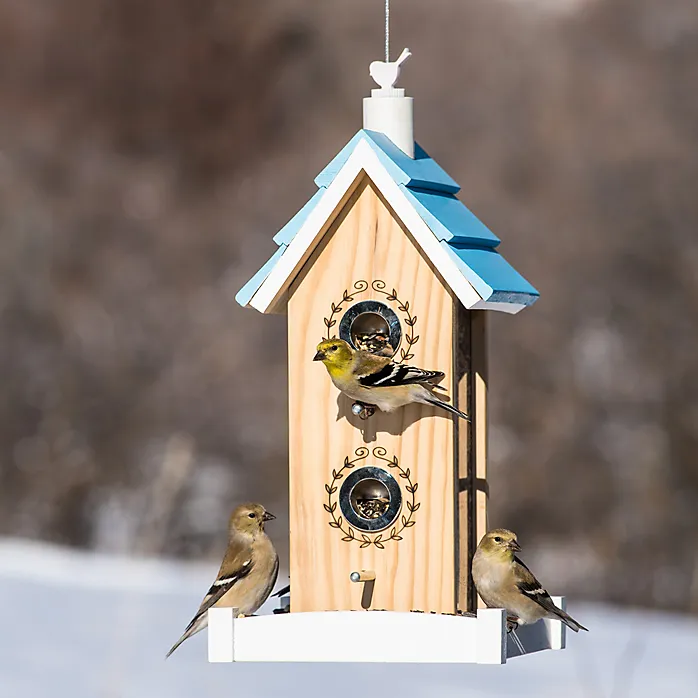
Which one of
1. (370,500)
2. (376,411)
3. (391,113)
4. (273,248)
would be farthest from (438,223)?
(273,248)

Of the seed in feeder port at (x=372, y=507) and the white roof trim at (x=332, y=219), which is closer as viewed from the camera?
the white roof trim at (x=332, y=219)

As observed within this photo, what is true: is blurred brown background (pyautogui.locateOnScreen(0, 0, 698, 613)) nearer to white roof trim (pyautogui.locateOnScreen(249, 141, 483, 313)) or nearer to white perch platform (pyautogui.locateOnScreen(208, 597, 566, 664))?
white roof trim (pyautogui.locateOnScreen(249, 141, 483, 313))

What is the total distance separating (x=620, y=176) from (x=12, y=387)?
721cm

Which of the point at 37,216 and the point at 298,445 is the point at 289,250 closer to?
the point at 298,445

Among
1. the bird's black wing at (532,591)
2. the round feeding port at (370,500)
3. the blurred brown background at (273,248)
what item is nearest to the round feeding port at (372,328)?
the round feeding port at (370,500)

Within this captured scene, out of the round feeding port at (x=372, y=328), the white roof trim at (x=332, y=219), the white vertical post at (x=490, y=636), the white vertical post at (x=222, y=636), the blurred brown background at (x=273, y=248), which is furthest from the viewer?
the blurred brown background at (x=273, y=248)

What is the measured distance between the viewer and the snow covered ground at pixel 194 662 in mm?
8727

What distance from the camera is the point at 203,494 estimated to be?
18.3 m

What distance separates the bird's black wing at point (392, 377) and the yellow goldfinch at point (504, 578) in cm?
58

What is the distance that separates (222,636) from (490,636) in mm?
900

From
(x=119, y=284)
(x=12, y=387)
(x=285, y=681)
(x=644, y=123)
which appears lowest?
(x=285, y=681)

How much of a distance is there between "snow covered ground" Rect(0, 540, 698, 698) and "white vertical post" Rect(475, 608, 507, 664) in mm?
2158

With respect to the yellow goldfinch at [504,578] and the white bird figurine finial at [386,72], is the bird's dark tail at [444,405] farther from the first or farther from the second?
the white bird figurine finial at [386,72]

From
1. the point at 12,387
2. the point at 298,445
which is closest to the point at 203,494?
the point at 12,387
